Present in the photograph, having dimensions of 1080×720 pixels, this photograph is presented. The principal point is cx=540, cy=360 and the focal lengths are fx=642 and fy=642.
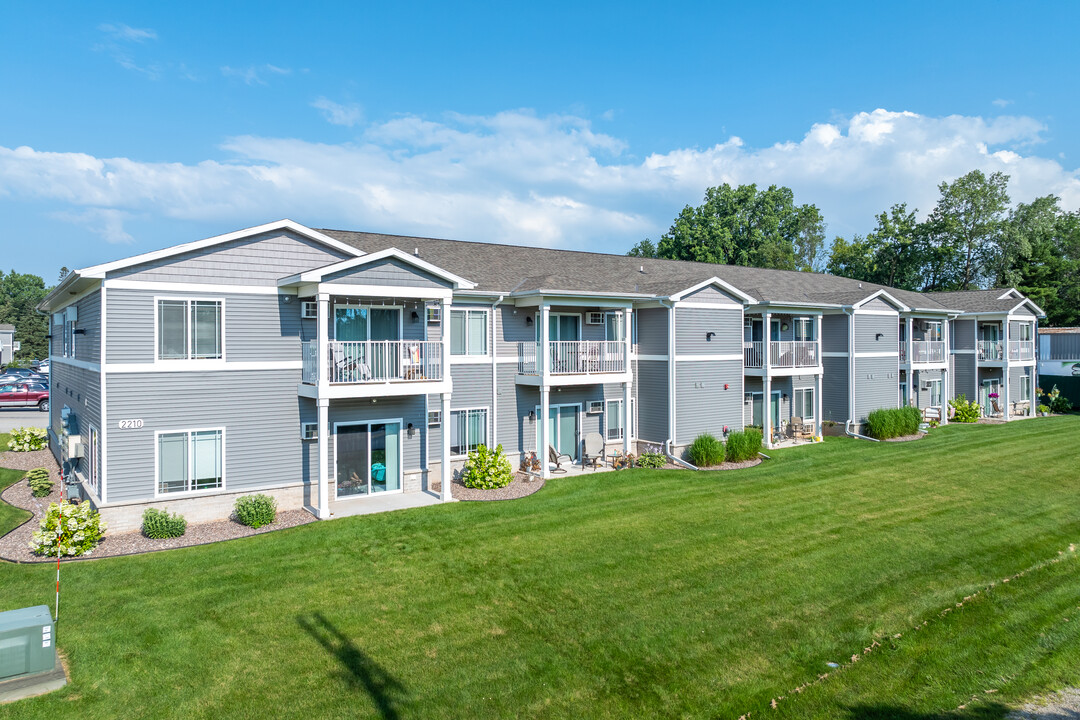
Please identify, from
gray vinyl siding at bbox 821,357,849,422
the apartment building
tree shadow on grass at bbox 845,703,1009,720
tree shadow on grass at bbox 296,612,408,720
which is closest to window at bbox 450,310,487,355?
the apartment building

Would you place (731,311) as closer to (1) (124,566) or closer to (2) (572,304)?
(2) (572,304)

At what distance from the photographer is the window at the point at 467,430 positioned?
720 inches

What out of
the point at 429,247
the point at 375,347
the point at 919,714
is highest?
the point at 429,247

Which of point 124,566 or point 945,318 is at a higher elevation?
point 945,318

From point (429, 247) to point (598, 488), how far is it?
9.83 m

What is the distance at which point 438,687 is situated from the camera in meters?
7.61

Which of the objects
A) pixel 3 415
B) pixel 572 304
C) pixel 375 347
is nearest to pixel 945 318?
pixel 572 304

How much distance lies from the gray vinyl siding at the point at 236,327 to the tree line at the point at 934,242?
42.4m

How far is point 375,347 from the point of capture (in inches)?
620

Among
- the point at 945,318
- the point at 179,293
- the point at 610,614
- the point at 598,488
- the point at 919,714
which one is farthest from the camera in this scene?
the point at 945,318

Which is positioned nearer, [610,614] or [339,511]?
[610,614]

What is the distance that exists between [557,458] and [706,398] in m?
5.78

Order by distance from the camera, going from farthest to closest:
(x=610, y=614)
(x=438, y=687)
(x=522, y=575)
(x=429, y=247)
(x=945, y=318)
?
1. (x=945, y=318)
2. (x=429, y=247)
3. (x=522, y=575)
4. (x=610, y=614)
5. (x=438, y=687)

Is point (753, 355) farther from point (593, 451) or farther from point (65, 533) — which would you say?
point (65, 533)
